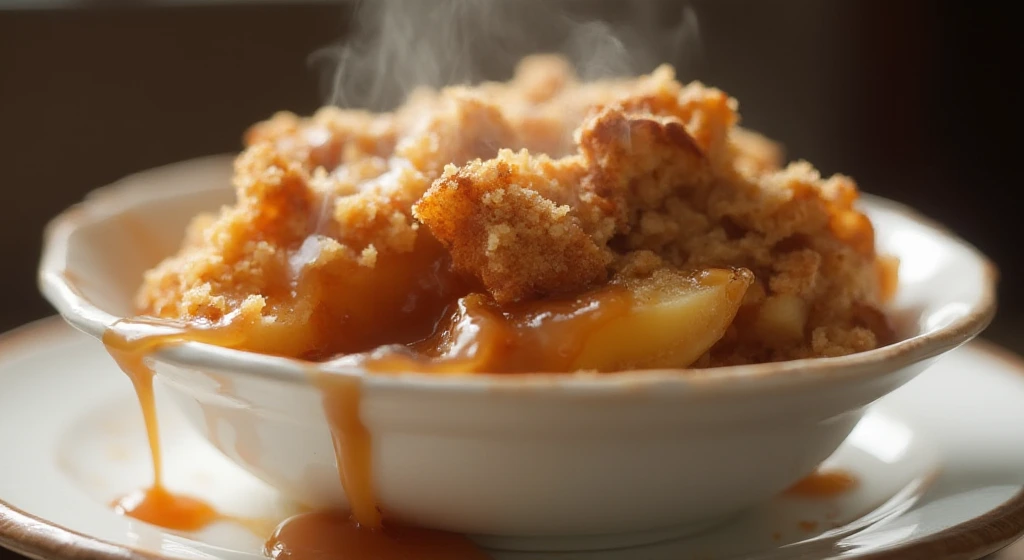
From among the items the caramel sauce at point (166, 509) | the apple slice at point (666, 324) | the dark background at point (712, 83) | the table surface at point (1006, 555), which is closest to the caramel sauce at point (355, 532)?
the caramel sauce at point (166, 509)

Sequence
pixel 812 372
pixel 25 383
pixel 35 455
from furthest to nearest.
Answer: pixel 25 383 → pixel 35 455 → pixel 812 372

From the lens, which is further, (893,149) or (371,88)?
(893,149)

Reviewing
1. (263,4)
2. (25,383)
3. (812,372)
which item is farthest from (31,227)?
(812,372)

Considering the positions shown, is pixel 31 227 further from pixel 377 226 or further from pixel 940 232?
pixel 940 232

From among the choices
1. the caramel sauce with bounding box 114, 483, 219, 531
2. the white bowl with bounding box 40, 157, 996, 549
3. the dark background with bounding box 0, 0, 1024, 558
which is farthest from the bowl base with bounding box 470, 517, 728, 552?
the dark background with bounding box 0, 0, 1024, 558

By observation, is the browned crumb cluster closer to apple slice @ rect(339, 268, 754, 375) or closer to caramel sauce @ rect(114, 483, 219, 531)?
apple slice @ rect(339, 268, 754, 375)

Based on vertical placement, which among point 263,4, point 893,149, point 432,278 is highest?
point 893,149

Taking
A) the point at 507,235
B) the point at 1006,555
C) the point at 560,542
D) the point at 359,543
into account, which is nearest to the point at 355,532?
the point at 359,543
